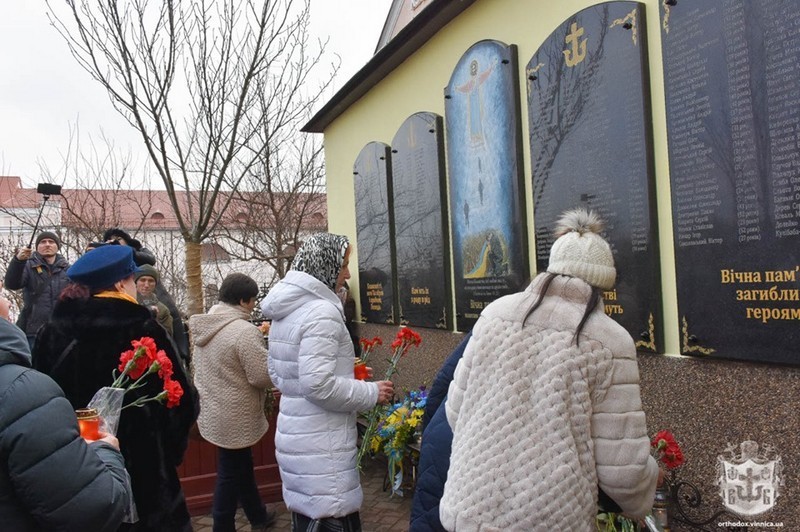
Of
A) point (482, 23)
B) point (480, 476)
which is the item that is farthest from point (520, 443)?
point (482, 23)

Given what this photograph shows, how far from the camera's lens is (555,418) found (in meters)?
1.68

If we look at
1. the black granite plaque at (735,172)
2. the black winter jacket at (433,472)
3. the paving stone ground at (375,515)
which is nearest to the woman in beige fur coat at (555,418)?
the black winter jacket at (433,472)

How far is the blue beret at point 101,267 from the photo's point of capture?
259 cm

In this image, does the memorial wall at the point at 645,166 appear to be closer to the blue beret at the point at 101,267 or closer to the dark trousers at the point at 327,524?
the dark trousers at the point at 327,524

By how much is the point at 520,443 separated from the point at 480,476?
145mm

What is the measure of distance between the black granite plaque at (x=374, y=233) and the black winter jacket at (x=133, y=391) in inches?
Answer: 135

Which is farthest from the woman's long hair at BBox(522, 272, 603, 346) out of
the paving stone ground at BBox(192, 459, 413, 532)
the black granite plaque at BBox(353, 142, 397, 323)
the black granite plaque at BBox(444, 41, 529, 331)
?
the black granite plaque at BBox(353, 142, 397, 323)

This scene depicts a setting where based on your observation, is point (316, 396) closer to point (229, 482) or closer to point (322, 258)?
point (322, 258)

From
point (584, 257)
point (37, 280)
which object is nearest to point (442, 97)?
point (584, 257)

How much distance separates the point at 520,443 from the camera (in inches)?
67.4

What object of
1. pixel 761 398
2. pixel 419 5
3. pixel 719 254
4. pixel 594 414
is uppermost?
pixel 419 5

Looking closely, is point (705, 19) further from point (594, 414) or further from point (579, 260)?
point (594, 414)

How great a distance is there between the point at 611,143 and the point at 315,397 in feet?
6.29

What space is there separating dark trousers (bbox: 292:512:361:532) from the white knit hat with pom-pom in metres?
1.73
